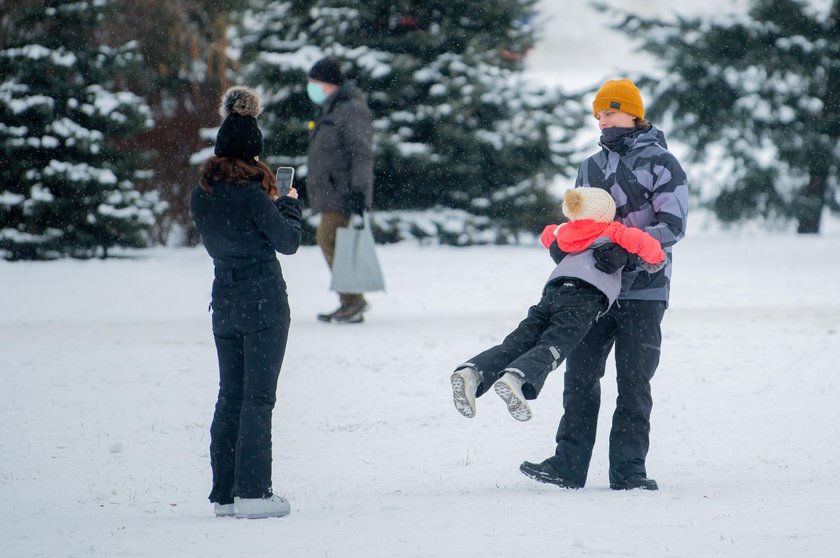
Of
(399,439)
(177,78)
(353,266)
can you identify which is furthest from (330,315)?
(177,78)

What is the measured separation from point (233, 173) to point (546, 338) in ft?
4.90

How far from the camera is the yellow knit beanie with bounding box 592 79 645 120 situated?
514 centimetres

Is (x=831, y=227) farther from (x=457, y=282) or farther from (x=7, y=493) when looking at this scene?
(x=7, y=493)

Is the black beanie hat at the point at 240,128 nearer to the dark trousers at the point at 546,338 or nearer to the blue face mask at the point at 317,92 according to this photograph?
the dark trousers at the point at 546,338

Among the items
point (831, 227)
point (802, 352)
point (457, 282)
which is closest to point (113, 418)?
point (802, 352)

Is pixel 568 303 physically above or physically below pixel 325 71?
below

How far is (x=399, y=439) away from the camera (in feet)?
20.8

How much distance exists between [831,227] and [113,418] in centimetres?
2354

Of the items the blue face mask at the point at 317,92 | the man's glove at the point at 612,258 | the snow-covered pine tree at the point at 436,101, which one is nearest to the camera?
the man's glove at the point at 612,258

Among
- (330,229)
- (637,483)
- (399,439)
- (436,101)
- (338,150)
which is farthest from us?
(436,101)

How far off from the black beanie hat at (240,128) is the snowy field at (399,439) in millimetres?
1441

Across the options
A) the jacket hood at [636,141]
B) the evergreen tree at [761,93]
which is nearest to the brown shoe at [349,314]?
the jacket hood at [636,141]

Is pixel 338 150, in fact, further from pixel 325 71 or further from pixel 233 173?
pixel 233 173

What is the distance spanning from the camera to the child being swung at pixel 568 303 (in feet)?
15.9
